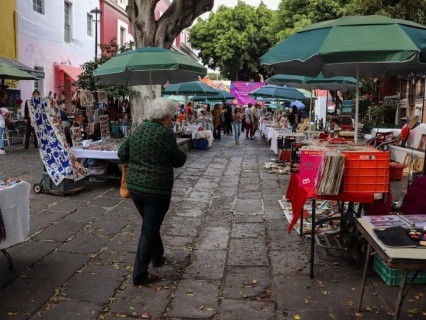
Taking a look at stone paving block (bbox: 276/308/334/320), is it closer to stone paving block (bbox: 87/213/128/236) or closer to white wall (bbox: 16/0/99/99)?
stone paving block (bbox: 87/213/128/236)

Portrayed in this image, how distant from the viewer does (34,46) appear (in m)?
18.2

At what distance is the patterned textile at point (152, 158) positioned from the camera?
385cm

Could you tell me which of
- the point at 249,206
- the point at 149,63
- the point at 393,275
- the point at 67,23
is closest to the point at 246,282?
the point at 393,275

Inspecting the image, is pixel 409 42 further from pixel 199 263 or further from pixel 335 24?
pixel 199 263

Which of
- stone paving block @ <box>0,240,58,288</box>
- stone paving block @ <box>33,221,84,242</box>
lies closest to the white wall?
stone paving block @ <box>33,221,84,242</box>

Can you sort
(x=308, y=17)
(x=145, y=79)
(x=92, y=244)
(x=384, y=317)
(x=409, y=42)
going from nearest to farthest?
(x=384, y=317)
(x=409, y=42)
(x=92, y=244)
(x=145, y=79)
(x=308, y=17)

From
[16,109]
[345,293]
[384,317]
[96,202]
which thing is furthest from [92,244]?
[16,109]

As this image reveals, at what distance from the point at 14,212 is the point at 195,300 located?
175cm

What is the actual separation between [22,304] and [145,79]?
732cm

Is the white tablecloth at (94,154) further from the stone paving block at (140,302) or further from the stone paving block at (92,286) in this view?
the stone paving block at (140,302)

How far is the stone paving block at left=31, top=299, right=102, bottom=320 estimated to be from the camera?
11.1 feet

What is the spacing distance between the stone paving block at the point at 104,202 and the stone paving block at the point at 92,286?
2639 millimetres

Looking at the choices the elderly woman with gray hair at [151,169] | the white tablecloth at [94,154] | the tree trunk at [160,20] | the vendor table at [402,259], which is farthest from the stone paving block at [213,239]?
the tree trunk at [160,20]

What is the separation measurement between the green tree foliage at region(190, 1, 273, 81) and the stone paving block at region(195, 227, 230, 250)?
3409cm
